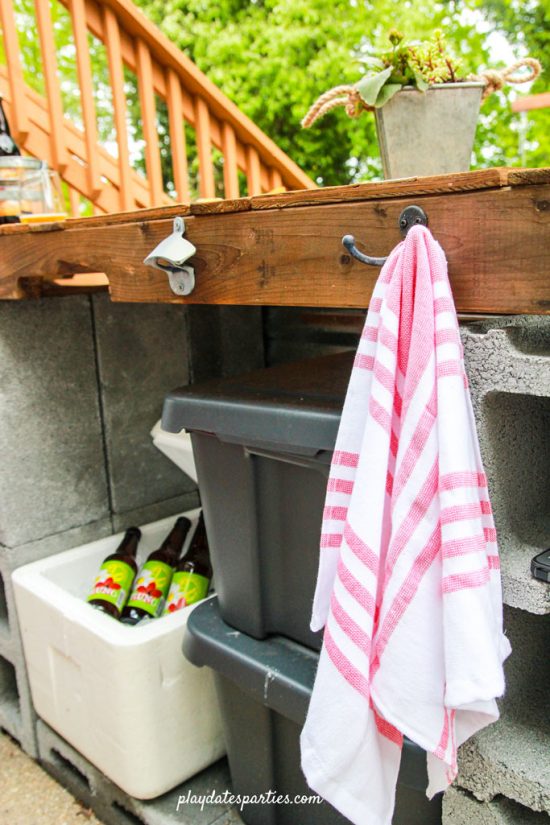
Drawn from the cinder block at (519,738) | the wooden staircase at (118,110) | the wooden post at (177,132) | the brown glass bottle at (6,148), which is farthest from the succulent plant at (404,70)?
the wooden post at (177,132)

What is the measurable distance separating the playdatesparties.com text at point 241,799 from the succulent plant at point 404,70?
127 centimetres

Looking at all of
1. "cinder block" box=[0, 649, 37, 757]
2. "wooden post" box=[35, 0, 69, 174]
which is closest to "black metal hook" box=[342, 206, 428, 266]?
"cinder block" box=[0, 649, 37, 757]

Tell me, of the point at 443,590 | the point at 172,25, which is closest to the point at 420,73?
the point at 443,590

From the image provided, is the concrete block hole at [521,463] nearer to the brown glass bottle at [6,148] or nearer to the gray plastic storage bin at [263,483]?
the gray plastic storage bin at [263,483]

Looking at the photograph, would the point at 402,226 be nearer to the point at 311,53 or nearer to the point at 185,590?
the point at 185,590

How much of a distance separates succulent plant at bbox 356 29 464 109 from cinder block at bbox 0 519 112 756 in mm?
1287

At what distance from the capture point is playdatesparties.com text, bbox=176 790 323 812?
4.51 ft

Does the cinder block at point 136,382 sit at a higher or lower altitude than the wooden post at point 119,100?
lower

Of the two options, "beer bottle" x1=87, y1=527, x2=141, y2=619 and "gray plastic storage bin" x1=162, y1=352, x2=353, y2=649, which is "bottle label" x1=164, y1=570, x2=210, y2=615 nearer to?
"beer bottle" x1=87, y1=527, x2=141, y2=619

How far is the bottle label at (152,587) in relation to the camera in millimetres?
1705

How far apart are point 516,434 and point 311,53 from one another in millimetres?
8141

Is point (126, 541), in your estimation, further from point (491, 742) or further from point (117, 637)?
point (491, 742)

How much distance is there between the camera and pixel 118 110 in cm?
249

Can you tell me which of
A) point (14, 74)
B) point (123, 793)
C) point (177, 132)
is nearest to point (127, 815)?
point (123, 793)
